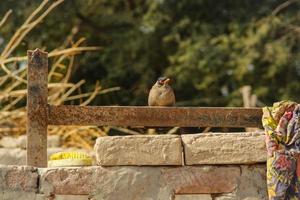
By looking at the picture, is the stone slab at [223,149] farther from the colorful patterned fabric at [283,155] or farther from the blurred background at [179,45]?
the blurred background at [179,45]

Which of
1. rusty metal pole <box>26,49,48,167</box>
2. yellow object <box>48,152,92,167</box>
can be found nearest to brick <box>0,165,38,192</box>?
rusty metal pole <box>26,49,48,167</box>

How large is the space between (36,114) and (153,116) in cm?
65

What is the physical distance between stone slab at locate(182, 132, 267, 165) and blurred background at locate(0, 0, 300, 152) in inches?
282

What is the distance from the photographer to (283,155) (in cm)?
375

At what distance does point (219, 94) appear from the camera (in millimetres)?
12109

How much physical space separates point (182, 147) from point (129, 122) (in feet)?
1.11

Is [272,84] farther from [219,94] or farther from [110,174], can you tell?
[110,174]

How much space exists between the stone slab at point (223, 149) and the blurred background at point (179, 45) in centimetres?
716

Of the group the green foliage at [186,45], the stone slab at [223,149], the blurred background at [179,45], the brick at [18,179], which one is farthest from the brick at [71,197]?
the green foliage at [186,45]

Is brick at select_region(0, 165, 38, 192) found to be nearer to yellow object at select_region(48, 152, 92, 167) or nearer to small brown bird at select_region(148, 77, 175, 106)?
yellow object at select_region(48, 152, 92, 167)

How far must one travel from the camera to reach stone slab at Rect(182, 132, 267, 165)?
3.79 metres

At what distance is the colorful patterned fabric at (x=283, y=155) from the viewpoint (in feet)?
12.2

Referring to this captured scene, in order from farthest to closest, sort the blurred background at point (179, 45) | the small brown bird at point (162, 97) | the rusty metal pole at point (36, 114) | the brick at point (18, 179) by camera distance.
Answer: the blurred background at point (179, 45), the small brown bird at point (162, 97), the rusty metal pole at point (36, 114), the brick at point (18, 179)

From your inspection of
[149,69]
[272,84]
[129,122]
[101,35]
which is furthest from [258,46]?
[129,122]
